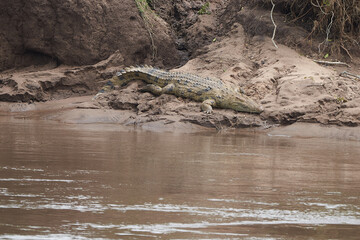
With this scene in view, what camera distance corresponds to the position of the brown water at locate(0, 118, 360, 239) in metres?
2.63

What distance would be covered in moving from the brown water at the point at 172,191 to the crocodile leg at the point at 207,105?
352 centimetres

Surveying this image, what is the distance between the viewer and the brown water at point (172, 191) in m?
2.63

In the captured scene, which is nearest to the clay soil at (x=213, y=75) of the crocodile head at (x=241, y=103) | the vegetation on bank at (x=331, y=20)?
the crocodile head at (x=241, y=103)

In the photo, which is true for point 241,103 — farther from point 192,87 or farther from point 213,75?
point 213,75

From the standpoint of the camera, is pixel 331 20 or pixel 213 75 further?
pixel 331 20

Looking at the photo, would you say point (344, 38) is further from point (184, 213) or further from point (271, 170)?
point (184, 213)

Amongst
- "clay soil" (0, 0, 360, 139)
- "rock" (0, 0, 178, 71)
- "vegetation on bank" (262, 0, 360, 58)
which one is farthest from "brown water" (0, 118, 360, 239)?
"rock" (0, 0, 178, 71)

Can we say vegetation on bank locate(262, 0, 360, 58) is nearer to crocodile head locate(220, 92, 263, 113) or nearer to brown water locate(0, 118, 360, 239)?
crocodile head locate(220, 92, 263, 113)

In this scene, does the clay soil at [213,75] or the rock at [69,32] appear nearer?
the clay soil at [213,75]

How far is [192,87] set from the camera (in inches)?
422

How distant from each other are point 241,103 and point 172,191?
6776 mm

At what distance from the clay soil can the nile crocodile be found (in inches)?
7.0

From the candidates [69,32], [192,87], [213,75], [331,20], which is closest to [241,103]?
[192,87]

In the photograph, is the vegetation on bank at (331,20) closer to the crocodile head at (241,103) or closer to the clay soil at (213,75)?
the clay soil at (213,75)
